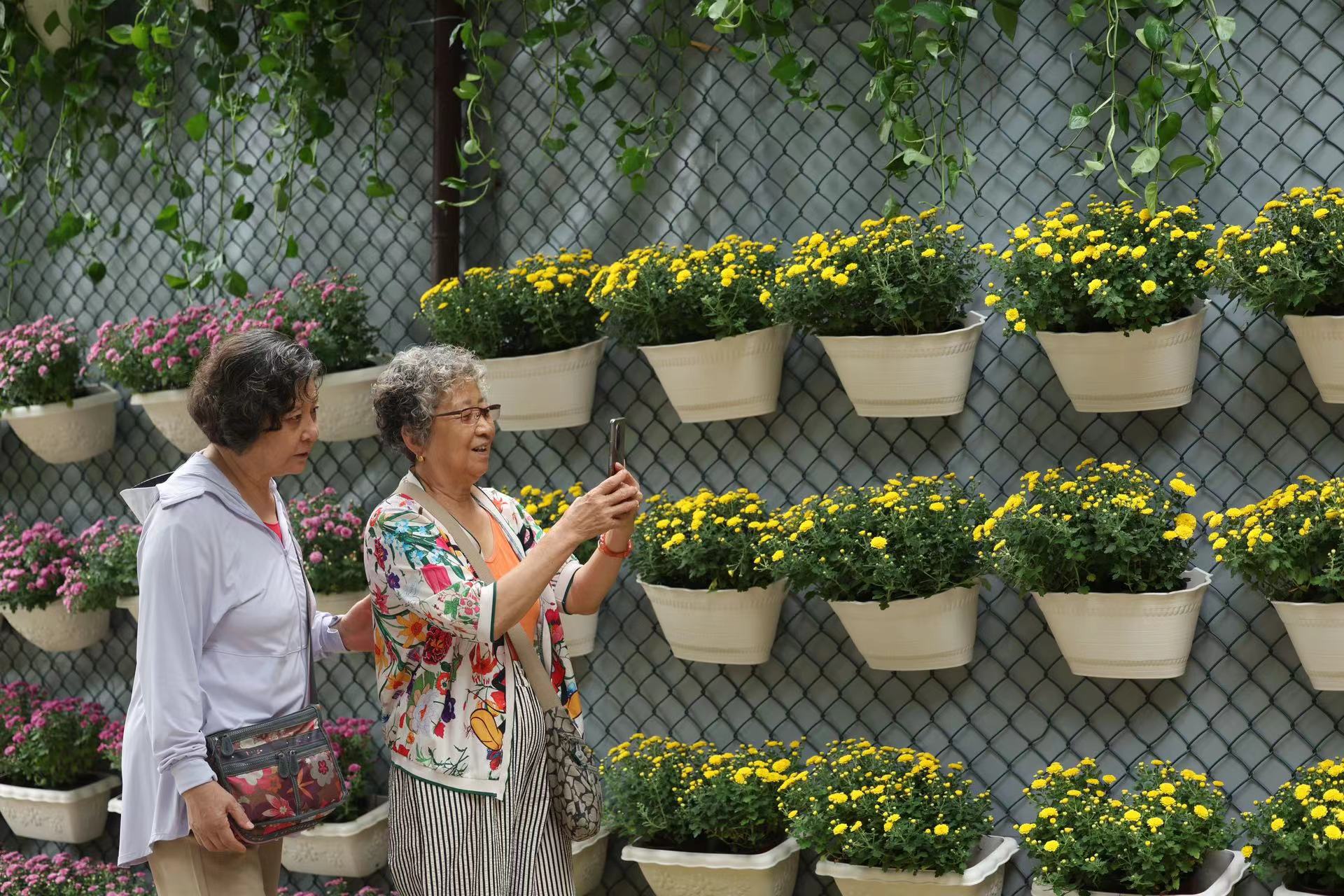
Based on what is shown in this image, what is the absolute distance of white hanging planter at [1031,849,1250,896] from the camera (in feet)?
8.28

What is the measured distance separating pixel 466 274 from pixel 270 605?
1.31 m

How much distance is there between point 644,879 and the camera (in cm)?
338

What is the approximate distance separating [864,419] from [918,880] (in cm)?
99

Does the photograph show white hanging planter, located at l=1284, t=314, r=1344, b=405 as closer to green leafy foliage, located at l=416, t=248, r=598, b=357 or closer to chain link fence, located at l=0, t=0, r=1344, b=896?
chain link fence, located at l=0, t=0, r=1344, b=896

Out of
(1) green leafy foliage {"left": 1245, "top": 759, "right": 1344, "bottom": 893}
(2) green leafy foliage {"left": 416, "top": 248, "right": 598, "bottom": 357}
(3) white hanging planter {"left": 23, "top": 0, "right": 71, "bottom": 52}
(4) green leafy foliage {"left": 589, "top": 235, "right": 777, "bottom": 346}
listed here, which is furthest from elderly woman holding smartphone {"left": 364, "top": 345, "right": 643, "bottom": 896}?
(3) white hanging planter {"left": 23, "top": 0, "right": 71, "bottom": 52}

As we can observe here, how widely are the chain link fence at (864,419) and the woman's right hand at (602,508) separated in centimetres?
56

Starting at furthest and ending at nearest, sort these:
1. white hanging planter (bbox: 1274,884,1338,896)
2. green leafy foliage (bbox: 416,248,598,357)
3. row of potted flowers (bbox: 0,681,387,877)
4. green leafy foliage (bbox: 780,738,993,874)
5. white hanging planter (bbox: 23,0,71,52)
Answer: white hanging planter (bbox: 23,0,71,52) → row of potted flowers (bbox: 0,681,387,877) → green leafy foliage (bbox: 416,248,598,357) → green leafy foliage (bbox: 780,738,993,874) → white hanging planter (bbox: 1274,884,1338,896)

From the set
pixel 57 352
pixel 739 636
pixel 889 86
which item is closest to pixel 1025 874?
pixel 739 636

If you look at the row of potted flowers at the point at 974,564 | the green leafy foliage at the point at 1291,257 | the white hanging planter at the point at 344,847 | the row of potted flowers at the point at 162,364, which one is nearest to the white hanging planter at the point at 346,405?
the row of potted flowers at the point at 162,364

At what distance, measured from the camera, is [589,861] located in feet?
10.6

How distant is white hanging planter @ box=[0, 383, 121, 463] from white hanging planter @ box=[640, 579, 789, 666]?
188 centimetres

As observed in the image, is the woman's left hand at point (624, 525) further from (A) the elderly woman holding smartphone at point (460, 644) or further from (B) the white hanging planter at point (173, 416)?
(B) the white hanging planter at point (173, 416)

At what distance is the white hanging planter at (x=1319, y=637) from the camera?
245cm

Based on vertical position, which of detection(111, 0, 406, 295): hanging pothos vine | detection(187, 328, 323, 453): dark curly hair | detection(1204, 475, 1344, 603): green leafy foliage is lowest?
detection(1204, 475, 1344, 603): green leafy foliage
